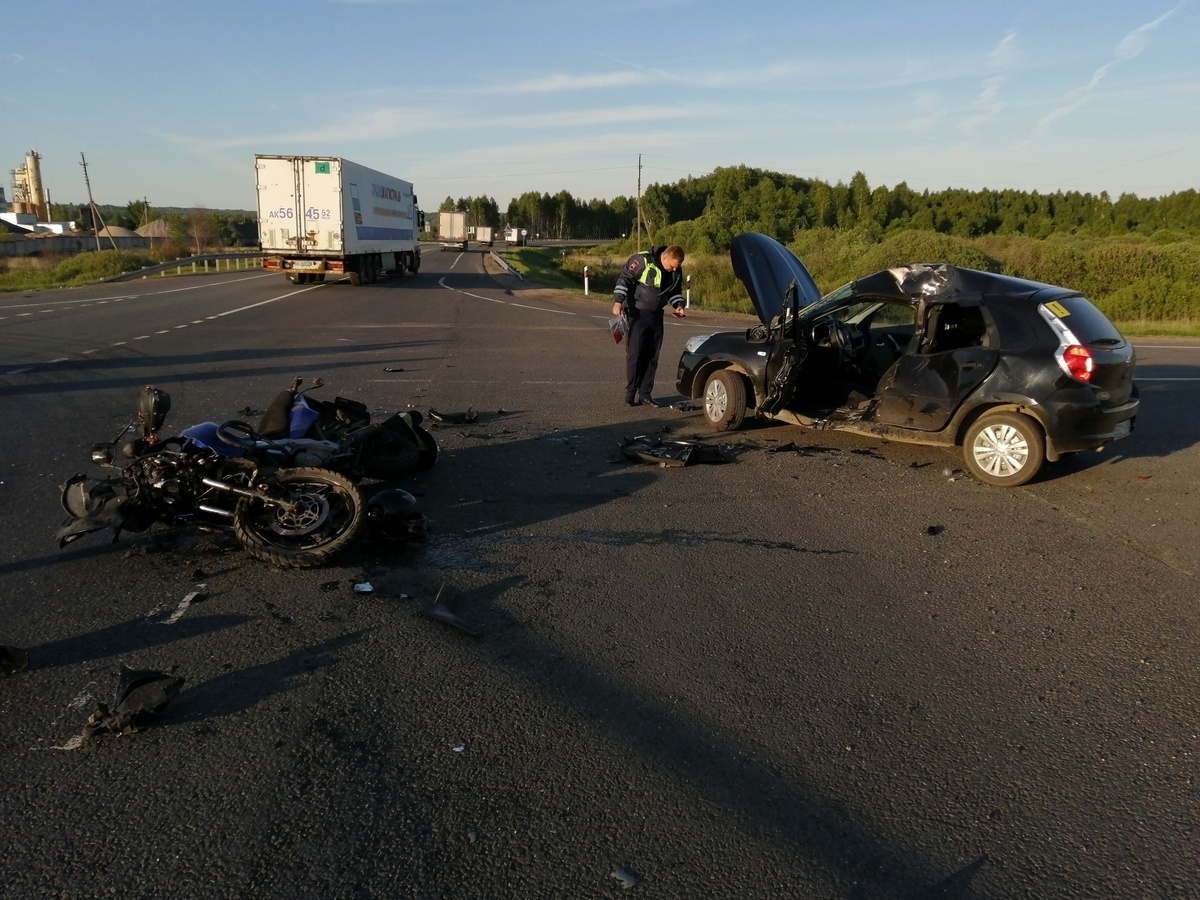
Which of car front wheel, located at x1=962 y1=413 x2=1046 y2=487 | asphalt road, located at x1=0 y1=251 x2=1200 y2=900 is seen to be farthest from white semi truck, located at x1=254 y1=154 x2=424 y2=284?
car front wheel, located at x1=962 y1=413 x2=1046 y2=487

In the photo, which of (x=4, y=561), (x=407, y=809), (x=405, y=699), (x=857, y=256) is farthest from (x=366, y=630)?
(x=857, y=256)

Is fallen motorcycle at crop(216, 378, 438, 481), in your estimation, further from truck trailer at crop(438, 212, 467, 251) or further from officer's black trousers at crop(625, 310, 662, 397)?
truck trailer at crop(438, 212, 467, 251)

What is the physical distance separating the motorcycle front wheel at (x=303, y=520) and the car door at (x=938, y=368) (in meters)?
4.72

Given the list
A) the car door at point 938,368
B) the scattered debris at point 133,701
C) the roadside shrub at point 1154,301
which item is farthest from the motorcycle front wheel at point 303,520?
the roadside shrub at point 1154,301

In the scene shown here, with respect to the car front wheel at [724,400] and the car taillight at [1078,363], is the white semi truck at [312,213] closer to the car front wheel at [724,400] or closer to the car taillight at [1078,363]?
the car front wheel at [724,400]

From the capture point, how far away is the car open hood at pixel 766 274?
8.95m

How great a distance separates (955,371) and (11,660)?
671cm

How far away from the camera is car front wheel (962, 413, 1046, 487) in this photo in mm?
6871

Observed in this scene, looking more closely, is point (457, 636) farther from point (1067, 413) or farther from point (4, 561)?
point (1067, 413)

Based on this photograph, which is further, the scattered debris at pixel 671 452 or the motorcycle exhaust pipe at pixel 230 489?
the scattered debris at pixel 671 452

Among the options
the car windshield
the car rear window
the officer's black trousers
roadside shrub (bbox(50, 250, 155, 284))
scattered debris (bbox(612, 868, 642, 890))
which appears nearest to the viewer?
scattered debris (bbox(612, 868, 642, 890))

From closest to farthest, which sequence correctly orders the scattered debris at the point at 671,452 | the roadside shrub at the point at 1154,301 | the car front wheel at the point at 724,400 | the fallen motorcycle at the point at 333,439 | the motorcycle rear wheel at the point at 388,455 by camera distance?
the fallen motorcycle at the point at 333,439 → the motorcycle rear wheel at the point at 388,455 → the scattered debris at the point at 671,452 → the car front wheel at the point at 724,400 → the roadside shrub at the point at 1154,301

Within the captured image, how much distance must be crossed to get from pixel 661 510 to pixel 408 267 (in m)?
36.8

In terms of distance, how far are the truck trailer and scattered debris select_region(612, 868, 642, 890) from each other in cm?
8885
